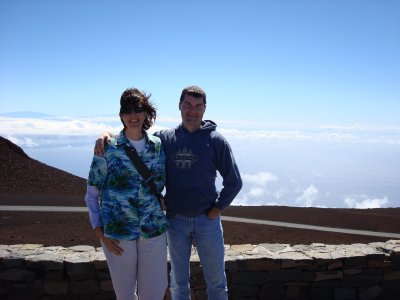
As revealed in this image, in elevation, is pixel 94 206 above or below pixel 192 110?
below

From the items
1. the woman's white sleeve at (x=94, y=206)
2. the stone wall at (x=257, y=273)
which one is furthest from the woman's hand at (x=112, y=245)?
the stone wall at (x=257, y=273)

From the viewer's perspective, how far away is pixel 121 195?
2.89 metres

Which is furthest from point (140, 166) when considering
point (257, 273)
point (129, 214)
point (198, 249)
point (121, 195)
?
point (257, 273)

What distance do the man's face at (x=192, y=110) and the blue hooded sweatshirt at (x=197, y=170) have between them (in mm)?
95

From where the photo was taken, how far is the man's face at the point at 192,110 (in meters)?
3.25

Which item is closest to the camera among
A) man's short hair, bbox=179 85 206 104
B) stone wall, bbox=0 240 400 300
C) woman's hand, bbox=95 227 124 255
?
woman's hand, bbox=95 227 124 255

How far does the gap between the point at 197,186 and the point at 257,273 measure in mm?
2046

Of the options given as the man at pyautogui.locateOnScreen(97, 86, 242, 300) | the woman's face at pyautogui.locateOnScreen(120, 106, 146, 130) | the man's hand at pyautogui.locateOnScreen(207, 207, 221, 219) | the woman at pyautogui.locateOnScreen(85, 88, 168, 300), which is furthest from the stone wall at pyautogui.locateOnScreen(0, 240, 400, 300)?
the woman's face at pyautogui.locateOnScreen(120, 106, 146, 130)

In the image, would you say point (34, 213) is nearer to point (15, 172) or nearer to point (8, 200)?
point (8, 200)

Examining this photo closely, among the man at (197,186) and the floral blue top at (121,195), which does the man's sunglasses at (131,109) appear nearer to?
the floral blue top at (121,195)

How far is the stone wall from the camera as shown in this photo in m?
4.52

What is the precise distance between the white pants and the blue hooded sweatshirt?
0.42 metres

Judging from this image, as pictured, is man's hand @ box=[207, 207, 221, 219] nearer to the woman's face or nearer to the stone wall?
the woman's face

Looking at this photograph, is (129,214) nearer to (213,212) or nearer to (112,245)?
(112,245)
